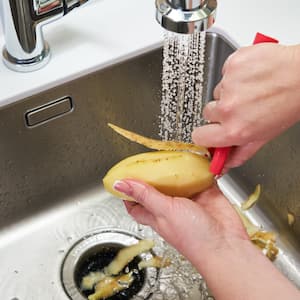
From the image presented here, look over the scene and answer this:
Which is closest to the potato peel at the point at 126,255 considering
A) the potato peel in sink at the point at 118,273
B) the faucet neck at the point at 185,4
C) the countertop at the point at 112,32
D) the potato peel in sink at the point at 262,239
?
the potato peel in sink at the point at 118,273

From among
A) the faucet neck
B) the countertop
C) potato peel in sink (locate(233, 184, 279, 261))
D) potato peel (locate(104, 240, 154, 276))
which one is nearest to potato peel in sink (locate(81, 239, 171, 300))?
potato peel (locate(104, 240, 154, 276))

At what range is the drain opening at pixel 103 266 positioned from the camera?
0.85m

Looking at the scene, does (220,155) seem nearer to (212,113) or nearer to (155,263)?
(212,113)

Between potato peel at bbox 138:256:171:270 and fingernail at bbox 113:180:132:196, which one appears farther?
potato peel at bbox 138:256:171:270

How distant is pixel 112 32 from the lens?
87cm

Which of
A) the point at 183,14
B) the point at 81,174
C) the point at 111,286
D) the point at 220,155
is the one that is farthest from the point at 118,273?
the point at 183,14

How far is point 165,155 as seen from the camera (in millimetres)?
729

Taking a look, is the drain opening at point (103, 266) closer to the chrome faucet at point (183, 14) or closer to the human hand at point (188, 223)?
the human hand at point (188, 223)

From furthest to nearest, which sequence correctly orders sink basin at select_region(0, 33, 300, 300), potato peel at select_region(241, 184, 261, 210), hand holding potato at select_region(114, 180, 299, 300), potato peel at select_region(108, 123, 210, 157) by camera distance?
potato peel at select_region(241, 184, 261, 210), sink basin at select_region(0, 33, 300, 300), potato peel at select_region(108, 123, 210, 157), hand holding potato at select_region(114, 180, 299, 300)

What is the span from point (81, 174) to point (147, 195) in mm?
271

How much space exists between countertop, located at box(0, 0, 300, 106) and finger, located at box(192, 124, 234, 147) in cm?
22

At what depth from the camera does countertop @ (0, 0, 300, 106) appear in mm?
810

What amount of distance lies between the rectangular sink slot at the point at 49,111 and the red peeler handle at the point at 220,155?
8.9 inches

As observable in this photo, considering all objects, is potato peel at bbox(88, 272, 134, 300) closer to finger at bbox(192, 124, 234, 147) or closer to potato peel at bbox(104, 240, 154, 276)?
potato peel at bbox(104, 240, 154, 276)
